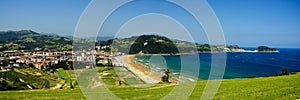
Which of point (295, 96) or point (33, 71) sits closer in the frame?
point (295, 96)

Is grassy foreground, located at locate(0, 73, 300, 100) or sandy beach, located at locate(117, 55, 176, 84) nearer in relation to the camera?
grassy foreground, located at locate(0, 73, 300, 100)

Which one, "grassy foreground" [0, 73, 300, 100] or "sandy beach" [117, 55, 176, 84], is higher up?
"grassy foreground" [0, 73, 300, 100]

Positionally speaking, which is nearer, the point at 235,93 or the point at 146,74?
the point at 235,93

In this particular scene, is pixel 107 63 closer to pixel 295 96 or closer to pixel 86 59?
pixel 86 59

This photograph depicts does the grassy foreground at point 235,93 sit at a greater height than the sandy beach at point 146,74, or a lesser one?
greater

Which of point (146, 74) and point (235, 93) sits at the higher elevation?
point (235, 93)

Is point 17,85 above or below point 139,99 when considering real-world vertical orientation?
below

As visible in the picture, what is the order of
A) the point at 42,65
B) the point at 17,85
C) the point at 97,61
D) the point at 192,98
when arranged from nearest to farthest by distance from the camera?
the point at 192,98, the point at 17,85, the point at 42,65, the point at 97,61

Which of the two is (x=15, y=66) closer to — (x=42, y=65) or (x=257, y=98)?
(x=42, y=65)

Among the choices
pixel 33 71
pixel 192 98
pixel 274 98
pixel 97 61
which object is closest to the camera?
pixel 274 98

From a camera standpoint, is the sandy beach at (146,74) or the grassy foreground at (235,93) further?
the sandy beach at (146,74)

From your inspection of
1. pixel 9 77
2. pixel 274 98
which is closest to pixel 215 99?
pixel 274 98
